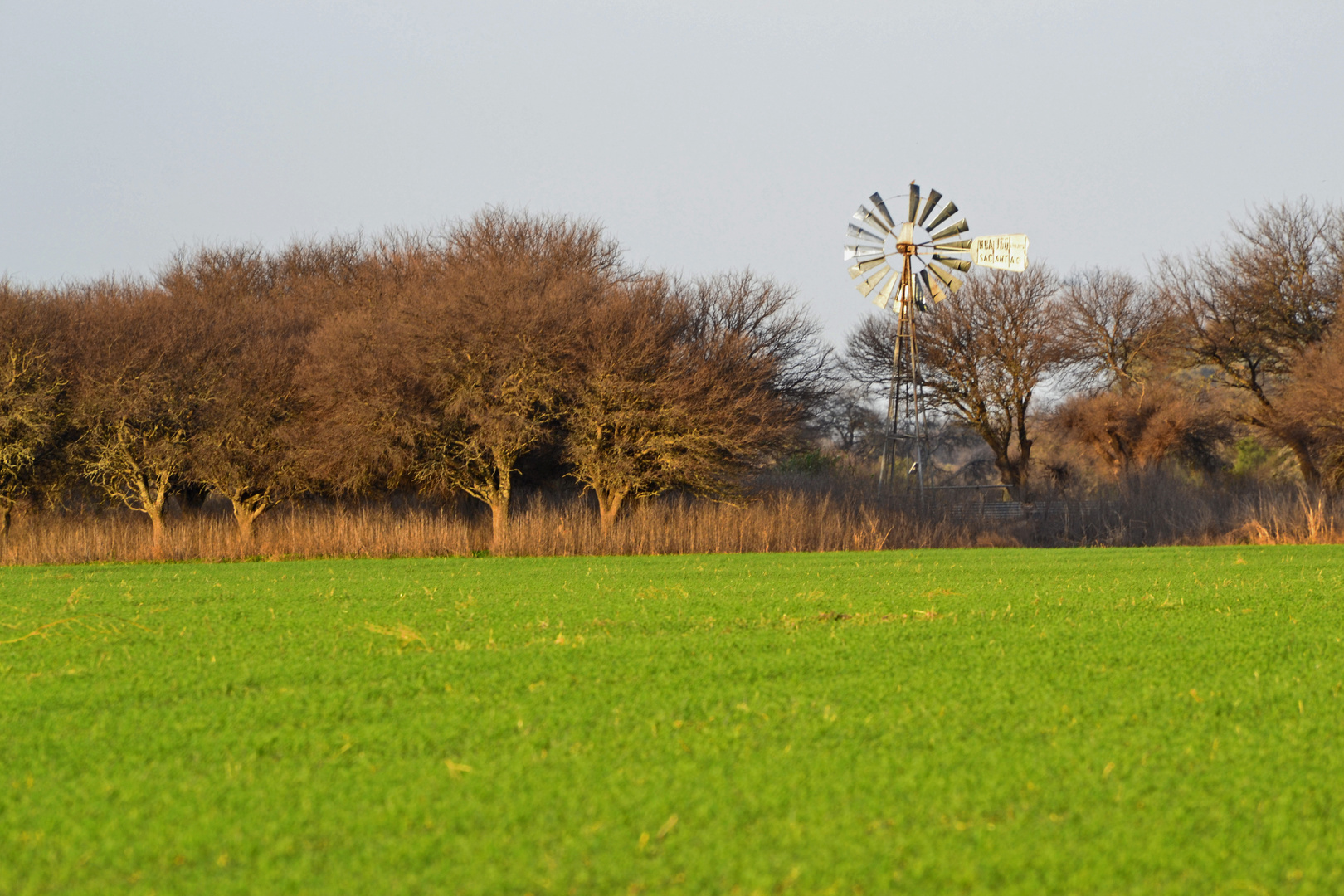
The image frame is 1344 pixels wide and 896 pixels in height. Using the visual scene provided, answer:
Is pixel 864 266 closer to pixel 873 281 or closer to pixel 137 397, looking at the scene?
pixel 873 281

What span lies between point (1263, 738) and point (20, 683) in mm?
5034

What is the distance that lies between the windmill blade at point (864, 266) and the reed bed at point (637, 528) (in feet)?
20.4

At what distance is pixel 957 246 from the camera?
28.4m

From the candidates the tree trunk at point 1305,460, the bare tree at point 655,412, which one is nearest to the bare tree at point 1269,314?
the tree trunk at point 1305,460

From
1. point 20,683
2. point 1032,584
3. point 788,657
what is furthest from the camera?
point 1032,584

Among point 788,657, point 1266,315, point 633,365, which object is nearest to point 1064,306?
point 1266,315

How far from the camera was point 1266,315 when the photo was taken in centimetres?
3366

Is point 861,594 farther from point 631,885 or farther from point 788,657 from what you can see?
point 631,885

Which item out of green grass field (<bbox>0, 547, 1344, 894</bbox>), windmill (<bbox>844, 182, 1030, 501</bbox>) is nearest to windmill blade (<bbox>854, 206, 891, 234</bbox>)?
windmill (<bbox>844, 182, 1030, 501</bbox>)

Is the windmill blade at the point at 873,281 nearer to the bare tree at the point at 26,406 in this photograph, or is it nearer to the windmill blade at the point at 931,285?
the windmill blade at the point at 931,285

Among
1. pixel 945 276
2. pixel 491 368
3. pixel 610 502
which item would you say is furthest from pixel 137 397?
pixel 945 276

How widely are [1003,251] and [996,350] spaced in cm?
1087

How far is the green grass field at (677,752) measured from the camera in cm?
271

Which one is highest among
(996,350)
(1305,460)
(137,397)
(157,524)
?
(996,350)
